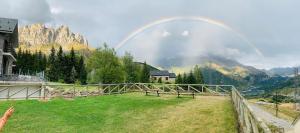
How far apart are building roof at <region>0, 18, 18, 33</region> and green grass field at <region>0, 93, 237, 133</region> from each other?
29376 millimetres

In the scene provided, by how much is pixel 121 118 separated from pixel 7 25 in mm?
39705

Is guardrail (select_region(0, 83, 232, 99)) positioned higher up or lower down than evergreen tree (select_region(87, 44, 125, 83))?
lower down

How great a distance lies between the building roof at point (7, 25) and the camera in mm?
53562

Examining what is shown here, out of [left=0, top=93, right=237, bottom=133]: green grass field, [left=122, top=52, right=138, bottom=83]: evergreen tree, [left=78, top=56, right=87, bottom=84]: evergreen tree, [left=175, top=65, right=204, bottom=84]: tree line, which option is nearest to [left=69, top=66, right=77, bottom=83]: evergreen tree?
[left=78, top=56, right=87, bottom=84]: evergreen tree

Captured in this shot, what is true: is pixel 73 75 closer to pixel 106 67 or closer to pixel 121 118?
pixel 106 67

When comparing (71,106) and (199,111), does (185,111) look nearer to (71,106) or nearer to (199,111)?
(199,111)

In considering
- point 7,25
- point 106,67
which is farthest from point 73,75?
point 7,25

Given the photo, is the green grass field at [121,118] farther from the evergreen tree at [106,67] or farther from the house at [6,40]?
the evergreen tree at [106,67]

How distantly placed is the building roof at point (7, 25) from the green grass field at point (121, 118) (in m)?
29.4

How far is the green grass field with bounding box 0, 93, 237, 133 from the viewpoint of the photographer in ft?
63.3

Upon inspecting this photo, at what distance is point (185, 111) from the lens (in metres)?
24.1

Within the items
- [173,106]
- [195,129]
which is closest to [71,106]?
[173,106]

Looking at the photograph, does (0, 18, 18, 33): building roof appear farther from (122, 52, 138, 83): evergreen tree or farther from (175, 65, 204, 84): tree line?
(175, 65, 204, 84): tree line

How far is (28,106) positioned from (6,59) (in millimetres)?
38649
